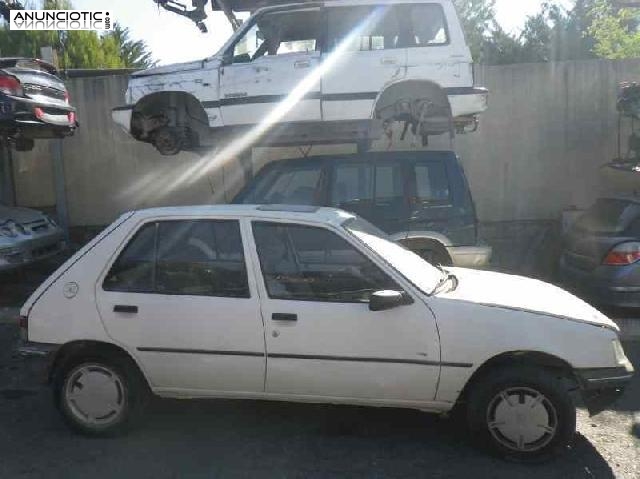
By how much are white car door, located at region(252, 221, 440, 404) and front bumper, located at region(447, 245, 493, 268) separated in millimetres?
2689

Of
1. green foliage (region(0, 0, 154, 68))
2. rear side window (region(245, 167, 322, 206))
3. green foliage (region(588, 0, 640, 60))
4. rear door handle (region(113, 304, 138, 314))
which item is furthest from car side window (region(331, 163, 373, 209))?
green foliage (region(0, 0, 154, 68))

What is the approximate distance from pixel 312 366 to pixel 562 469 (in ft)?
4.94

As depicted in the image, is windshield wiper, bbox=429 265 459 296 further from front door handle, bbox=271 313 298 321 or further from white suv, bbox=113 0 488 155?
white suv, bbox=113 0 488 155

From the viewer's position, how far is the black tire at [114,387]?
13.1ft

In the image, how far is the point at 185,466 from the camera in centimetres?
371

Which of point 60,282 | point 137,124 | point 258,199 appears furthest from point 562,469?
point 137,124

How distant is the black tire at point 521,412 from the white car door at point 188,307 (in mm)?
1310

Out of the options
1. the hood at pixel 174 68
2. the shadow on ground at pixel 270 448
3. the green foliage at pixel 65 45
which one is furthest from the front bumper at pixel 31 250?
the green foliage at pixel 65 45

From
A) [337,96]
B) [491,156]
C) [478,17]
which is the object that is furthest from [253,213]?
[478,17]

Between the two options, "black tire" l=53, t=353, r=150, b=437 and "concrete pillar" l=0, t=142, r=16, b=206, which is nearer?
"black tire" l=53, t=353, r=150, b=437

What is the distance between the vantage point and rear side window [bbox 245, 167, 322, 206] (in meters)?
6.44

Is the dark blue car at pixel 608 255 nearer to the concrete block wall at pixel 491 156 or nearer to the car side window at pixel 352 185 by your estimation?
the car side window at pixel 352 185

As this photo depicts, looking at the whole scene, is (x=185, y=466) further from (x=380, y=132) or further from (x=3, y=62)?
(x=3, y=62)

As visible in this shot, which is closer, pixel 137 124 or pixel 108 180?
pixel 137 124
